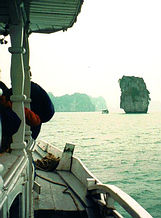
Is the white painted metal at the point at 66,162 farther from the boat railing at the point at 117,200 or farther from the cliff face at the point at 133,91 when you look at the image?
the cliff face at the point at 133,91

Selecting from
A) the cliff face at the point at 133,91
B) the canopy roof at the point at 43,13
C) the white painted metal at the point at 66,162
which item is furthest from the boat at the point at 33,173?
the cliff face at the point at 133,91

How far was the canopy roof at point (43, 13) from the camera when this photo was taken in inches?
150

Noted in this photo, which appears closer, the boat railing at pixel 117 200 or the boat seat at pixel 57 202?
the boat railing at pixel 117 200

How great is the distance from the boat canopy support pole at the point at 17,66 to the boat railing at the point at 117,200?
6.25ft

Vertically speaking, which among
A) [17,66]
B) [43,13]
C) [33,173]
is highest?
[43,13]

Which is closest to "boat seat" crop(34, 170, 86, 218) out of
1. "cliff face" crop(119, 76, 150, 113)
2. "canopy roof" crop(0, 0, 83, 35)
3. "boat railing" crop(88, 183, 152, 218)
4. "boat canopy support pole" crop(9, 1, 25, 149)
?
"boat railing" crop(88, 183, 152, 218)

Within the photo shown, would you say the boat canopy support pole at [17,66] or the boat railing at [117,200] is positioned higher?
the boat canopy support pole at [17,66]

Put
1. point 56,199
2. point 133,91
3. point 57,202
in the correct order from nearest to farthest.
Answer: point 57,202, point 56,199, point 133,91

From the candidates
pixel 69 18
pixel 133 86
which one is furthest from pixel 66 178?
pixel 133 86

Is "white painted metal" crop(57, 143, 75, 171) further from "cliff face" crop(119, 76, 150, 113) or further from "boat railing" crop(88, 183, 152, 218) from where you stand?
"cliff face" crop(119, 76, 150, 113)

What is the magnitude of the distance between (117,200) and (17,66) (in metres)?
2.88

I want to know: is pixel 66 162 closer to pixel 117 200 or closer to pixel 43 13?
pixel 117 200

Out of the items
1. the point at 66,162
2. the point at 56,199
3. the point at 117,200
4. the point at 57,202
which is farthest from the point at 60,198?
the point at 66,162

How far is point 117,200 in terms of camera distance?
4.83 meters
